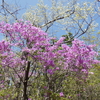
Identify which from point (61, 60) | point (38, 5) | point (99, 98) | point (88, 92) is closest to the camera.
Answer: point (61, 60)

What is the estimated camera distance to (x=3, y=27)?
16.6 feet

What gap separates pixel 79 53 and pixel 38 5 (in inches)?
365

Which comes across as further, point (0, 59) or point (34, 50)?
point (0, 59)

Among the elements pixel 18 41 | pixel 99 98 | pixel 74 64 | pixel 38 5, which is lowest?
pixel 99 98

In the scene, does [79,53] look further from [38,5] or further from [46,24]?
[38,5]

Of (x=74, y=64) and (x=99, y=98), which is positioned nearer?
(x=74, y=64)

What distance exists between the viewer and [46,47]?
202 inches

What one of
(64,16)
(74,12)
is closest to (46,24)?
(64,16)

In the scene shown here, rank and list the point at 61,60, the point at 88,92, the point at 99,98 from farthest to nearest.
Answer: the point at 99,98 → the point at 88,92 → the point at 61,60

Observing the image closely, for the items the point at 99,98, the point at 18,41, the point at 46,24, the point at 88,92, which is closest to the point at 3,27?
the point at 18,41

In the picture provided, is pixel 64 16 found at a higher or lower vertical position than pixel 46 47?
higher

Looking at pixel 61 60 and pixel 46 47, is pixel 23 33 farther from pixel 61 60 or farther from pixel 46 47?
pixel 61 60

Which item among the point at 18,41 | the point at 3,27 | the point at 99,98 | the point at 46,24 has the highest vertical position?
the point at 46,24

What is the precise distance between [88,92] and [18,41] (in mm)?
7368
